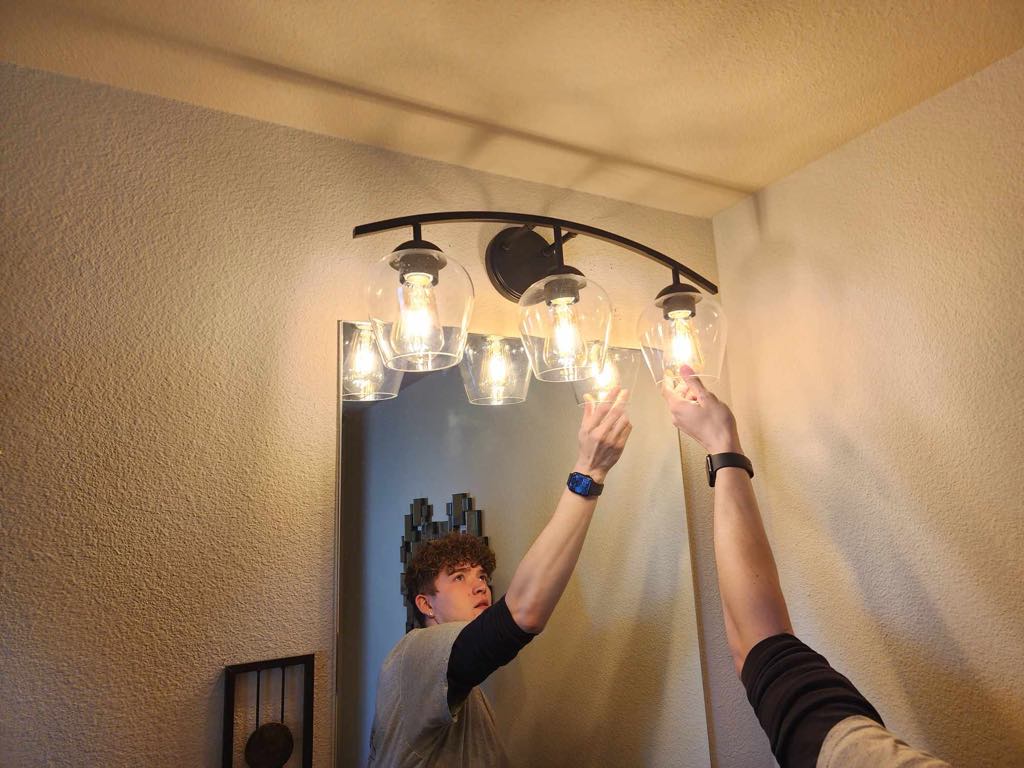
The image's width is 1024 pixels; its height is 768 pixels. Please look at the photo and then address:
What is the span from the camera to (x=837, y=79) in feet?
3.82

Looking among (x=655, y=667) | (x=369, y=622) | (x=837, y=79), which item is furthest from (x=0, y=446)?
(x=837, y=79)

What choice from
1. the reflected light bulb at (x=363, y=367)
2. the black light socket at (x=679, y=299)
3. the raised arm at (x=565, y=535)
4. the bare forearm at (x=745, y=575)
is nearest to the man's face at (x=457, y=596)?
the raised arm at (x=565, y=535)

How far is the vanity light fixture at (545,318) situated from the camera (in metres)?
1.03

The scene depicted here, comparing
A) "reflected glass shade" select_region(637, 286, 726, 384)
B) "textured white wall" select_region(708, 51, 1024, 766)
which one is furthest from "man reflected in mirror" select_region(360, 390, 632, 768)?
"textured white wall" select_region(708, 51, 1024, 766)

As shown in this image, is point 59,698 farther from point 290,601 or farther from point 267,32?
point 267,32

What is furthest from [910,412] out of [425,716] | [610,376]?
[425,716]

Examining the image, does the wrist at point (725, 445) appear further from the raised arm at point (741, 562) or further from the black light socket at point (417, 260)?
the black light socket at point (417, 260)

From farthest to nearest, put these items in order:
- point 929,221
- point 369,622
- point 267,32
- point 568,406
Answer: point 568,406 → point 929,221 → point 369,622 → point 267,32

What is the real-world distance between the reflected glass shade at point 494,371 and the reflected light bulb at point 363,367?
0.16 m

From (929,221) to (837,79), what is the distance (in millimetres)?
309

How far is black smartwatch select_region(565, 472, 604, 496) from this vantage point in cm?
111

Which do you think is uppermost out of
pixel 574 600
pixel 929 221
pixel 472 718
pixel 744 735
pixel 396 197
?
pixel 396 197

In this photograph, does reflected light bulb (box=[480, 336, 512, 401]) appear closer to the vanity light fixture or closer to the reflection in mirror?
the reflection in mirror

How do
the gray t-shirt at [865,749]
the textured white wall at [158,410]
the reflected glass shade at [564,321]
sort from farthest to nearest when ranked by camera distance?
1. the reflected glass shade at [564,321]
2. the textured white wall at [158,410]
3. the gray t-shirt at [865,749]
